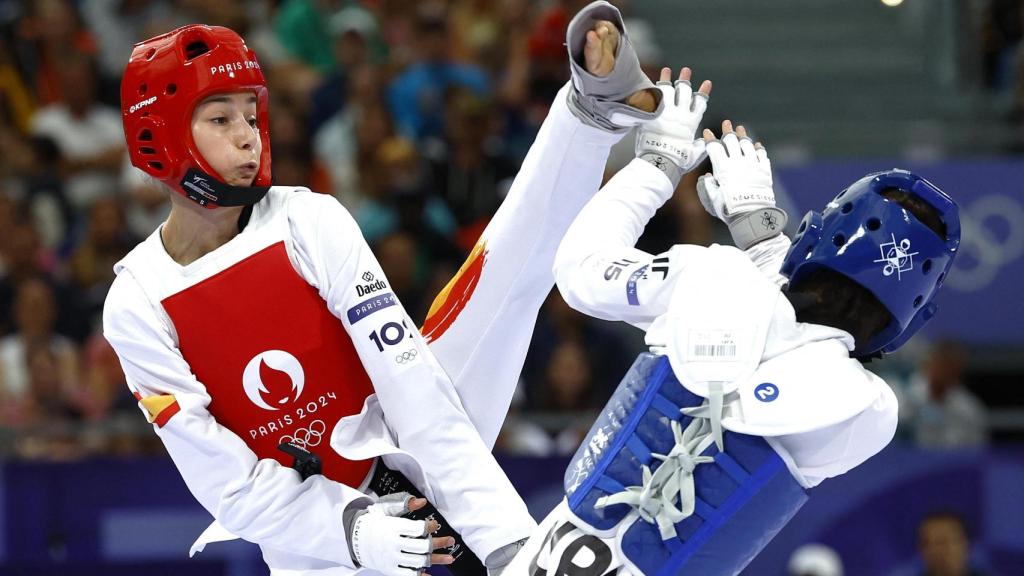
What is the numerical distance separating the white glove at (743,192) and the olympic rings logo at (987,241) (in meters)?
4.62

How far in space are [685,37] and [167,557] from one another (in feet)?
18.4

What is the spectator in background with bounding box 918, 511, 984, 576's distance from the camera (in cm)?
743

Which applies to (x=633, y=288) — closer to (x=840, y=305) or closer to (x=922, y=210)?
(x=840, y=305)

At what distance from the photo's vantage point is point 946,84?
1034 centimetres

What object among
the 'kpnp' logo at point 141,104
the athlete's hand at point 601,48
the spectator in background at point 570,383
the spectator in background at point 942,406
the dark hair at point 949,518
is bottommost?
the dark hair at point 949,518

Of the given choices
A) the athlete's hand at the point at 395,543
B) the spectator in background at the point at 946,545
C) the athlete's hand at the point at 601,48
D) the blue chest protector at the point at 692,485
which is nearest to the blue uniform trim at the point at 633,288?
the blue chest protector at the point at 692,485

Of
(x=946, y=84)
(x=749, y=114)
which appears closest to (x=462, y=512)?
(x=749, y=114)

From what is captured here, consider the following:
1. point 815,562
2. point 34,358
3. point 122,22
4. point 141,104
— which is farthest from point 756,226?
point 122,22

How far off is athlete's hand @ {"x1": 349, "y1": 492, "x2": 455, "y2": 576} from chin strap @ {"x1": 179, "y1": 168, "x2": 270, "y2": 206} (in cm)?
101

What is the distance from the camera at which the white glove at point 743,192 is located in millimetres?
4117

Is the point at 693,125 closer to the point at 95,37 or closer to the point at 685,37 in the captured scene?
the point at 685,37

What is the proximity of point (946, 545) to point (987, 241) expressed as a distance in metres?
1.99

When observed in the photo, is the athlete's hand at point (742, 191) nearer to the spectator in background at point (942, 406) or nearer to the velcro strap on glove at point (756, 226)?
the velcro strap on glove at point (756, 226)

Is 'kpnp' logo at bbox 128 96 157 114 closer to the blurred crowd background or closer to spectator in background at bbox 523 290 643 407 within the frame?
the blurred crowd background
